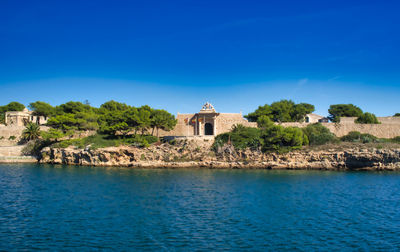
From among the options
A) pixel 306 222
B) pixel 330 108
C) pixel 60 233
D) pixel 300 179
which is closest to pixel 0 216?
pixel 60 233

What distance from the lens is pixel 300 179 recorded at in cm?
2689

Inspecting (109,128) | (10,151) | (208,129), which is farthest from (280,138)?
(10,151)

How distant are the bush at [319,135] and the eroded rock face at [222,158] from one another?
2770 millimetres

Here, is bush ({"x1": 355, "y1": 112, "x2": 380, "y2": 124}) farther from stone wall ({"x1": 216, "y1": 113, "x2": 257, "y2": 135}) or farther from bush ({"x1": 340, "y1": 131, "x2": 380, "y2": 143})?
stone wall ({"x1": 216, "y1": 113, "x2": 257, "y2": 135})

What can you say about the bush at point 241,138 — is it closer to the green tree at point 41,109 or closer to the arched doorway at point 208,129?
the arched doorway at point 208,129

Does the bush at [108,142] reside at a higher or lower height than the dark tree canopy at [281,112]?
lower

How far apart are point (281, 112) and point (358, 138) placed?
41.6 ft

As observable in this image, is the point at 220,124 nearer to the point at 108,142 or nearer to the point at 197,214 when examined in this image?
the point at 108,142

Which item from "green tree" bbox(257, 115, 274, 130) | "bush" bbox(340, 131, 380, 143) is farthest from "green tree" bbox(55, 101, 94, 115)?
"bush" bbox(340, 131, 380, 143)

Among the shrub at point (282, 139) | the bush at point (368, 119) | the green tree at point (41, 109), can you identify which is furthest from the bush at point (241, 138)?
the green tree at point (41, 109)

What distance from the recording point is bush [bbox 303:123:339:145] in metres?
37.6

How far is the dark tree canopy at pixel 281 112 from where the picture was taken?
48.4m

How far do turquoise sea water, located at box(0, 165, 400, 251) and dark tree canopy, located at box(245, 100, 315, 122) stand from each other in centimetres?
2353

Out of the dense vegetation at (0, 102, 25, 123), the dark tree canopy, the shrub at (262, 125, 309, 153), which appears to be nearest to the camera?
the shrub at (262, 125, 309, 153)
